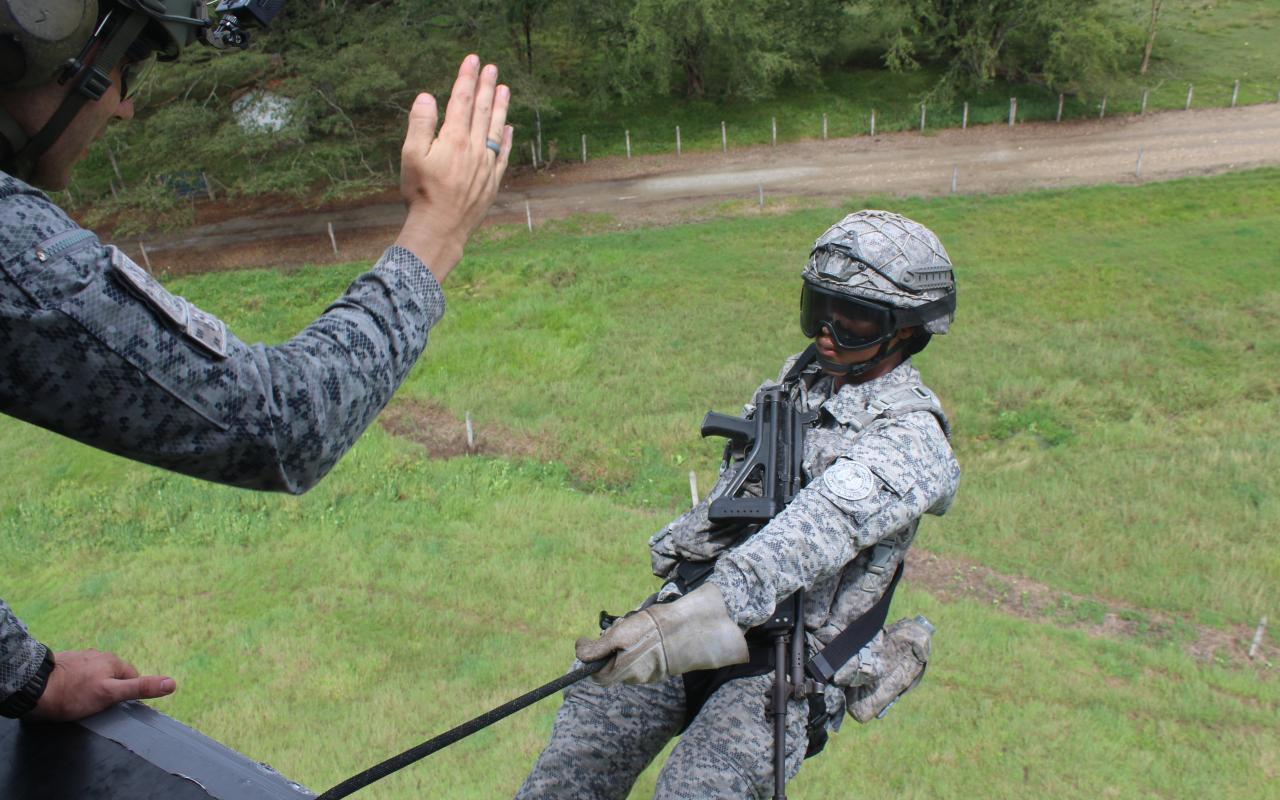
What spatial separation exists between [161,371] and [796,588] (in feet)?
7.57

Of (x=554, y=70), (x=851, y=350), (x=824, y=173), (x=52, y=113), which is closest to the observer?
(x=52, y=113)

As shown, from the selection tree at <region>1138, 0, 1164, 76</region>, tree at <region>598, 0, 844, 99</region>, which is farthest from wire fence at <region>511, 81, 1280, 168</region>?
tree at <region>598, 0, 844, 99</region>

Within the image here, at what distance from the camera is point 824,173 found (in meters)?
26.6

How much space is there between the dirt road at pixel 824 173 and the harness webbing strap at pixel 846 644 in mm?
20958

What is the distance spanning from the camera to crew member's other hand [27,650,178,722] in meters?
2.38

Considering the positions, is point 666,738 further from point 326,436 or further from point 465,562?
point 465,562

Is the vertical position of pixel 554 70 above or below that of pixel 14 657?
below

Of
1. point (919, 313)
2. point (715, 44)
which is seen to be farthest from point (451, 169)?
point (715, 44)

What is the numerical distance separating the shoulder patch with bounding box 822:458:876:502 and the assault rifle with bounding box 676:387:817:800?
29cm

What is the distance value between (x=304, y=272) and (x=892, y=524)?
20706 millimetres

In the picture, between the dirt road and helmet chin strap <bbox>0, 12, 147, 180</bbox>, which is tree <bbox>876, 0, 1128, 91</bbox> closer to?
the dirt road

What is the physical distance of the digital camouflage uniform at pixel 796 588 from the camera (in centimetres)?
335

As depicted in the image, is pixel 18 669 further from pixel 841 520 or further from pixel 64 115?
pixel 841 520

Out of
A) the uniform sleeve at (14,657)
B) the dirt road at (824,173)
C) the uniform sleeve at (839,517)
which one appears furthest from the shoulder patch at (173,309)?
the dirt road at (824,173)
